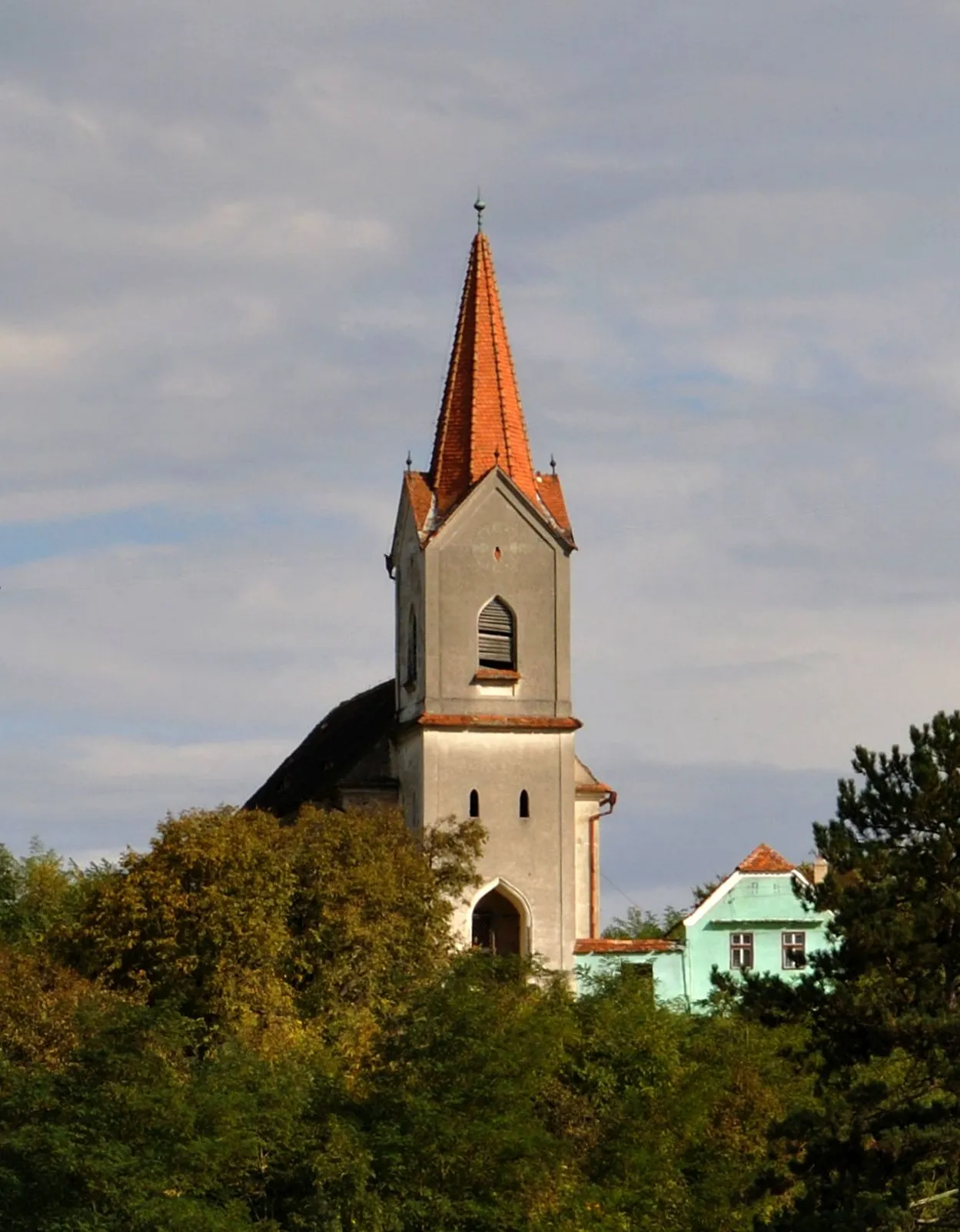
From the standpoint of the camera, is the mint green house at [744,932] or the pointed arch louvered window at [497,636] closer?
the pointed arch louvered window at [497,636]

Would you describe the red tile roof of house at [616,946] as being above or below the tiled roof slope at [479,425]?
below

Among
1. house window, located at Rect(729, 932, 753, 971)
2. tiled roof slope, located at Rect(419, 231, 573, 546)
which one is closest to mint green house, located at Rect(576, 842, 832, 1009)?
house window, located at Rect(729, 932, 753, 971)

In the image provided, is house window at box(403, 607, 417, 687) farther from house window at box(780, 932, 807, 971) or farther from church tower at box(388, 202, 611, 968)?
house window at box(780, 932, 807, 971)

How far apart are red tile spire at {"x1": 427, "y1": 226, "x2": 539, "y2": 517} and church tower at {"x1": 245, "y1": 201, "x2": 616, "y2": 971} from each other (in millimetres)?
40

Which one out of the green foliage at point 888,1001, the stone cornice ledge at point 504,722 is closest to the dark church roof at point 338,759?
the stone cornice ledge at point 504,722

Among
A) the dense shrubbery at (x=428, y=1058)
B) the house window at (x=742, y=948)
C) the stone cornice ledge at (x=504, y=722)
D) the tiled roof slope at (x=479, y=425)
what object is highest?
the tiled roof slope at (x=479, y=425)

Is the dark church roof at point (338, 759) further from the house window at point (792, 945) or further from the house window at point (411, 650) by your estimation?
the house window at point (792, 945)

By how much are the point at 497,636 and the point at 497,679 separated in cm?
117

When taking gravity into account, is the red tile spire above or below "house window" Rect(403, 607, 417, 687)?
above

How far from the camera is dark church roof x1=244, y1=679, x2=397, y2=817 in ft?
235

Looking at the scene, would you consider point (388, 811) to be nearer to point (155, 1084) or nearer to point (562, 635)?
point (562, 635)

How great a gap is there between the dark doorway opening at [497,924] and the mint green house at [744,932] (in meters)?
4.35

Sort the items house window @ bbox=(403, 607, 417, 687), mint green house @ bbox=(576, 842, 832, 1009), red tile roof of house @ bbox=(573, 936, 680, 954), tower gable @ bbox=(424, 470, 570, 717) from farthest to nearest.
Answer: mint green house @ bbox=(576, 842, 832, 1009) → house window @ bbox=(403, 607, 417, 687) → tower gable @ bbox=(424, 470, 570, 717) → red tile roof of house @ bbox=(573, 936, 680, 954)

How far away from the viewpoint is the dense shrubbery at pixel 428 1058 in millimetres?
48031
